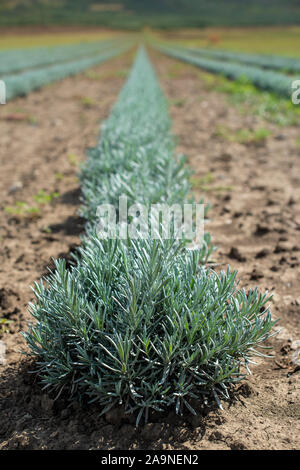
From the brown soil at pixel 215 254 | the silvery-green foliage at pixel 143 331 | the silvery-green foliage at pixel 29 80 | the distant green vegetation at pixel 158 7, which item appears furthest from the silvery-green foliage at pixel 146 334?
the distant green vegetation at pixel 158 7

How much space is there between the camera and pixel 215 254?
293 cm

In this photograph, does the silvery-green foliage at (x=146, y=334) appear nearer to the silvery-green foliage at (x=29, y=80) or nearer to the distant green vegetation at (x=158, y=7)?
the silvery-green foliage at (x=29, y=80)

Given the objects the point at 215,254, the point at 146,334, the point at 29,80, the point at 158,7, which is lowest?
the point at 146,334

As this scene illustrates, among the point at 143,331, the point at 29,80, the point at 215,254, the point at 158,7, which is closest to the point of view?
the point at 143,331

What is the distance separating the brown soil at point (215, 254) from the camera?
1572 millimetres

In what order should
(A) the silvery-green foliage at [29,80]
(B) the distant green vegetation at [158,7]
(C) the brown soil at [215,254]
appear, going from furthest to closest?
(B) the distant green vegetation at [158,7]
(A) the silvery-green foliage at [29,80]
(C) the brown soil at [215,254]

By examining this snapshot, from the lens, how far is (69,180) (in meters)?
4.71

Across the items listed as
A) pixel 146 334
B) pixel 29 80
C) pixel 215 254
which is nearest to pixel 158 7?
pixel 29 80

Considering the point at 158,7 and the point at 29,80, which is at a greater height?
the point at 158,7

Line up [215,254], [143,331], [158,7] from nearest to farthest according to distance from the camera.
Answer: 1. [143,331]
2. [215,254]
3. [158,7]

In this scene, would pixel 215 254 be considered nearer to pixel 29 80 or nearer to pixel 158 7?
pixel 29 80

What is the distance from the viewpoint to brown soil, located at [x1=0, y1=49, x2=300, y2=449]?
5.16 ft

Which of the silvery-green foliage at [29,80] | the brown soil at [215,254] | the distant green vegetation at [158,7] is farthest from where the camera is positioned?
the distant green vegetation at [158,7]

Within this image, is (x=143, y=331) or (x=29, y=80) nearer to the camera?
(x=143, y=331)
